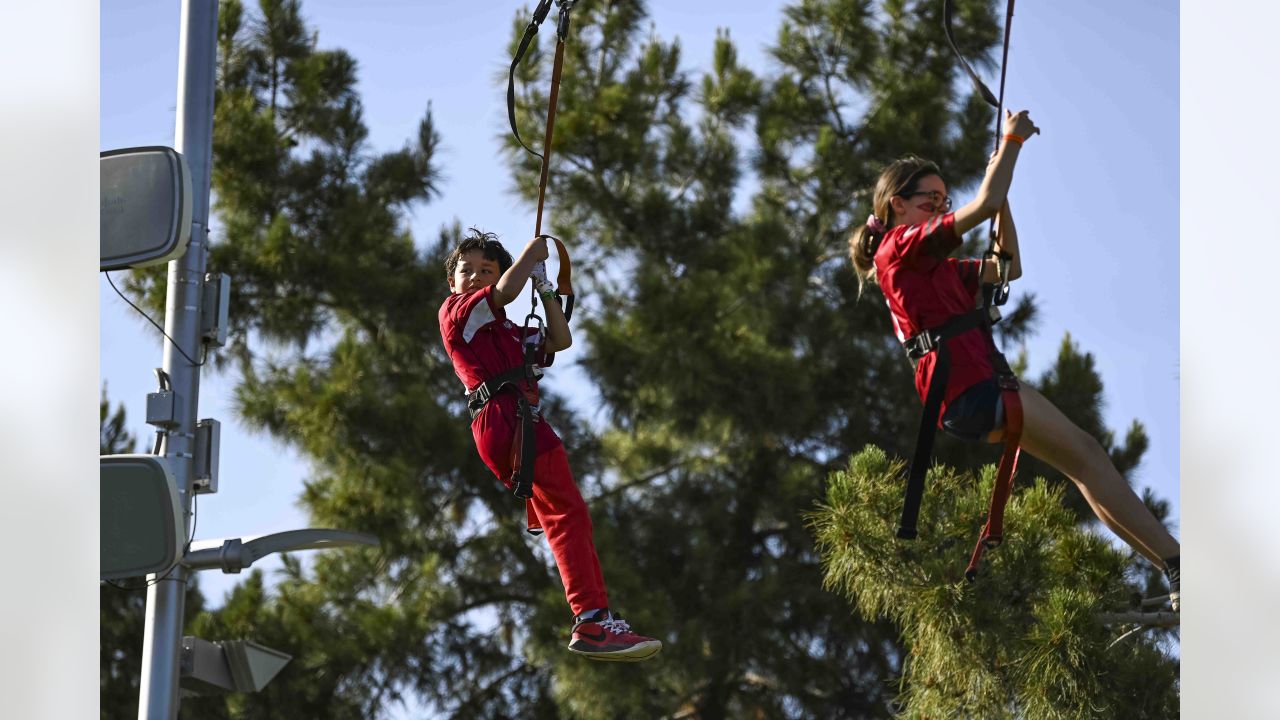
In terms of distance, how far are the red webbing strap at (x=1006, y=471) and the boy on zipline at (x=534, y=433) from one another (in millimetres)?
903

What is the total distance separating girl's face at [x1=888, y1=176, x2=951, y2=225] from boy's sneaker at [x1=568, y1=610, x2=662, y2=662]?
1.27m

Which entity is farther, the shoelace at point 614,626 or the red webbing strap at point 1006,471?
the shoelace at point 614,626

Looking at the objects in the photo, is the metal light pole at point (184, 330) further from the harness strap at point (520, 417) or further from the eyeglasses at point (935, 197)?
the eyeglasses at point (935, 197)

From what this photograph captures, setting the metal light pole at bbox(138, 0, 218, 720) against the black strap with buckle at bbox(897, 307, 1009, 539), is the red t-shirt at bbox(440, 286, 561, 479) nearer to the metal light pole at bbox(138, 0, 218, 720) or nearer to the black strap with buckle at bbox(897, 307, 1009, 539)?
the black strap with buckle at bbox(897, 307, 1009, 539)

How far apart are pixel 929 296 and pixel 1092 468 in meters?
0.56

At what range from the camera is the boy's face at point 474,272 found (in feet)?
14.3

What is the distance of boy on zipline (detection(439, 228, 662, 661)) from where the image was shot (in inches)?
163

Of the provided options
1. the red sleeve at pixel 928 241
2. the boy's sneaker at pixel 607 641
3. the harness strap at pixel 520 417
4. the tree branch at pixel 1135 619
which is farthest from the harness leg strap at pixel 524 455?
the tree branch at pixel 1135 619

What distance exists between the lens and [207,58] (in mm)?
5797
